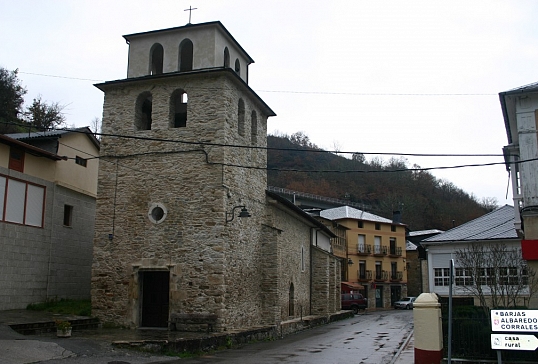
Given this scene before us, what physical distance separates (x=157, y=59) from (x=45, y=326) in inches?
424

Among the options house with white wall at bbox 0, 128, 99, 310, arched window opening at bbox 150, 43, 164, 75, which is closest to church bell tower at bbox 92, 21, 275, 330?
arched window opening at bbox 150, 43, 164, 75

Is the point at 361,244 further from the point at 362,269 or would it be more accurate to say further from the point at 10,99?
the point at 10,99

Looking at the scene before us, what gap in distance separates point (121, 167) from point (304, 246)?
1210 centimetres

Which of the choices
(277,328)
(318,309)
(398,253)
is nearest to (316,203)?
(398,253)

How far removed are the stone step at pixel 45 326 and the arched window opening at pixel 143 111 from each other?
6878mm

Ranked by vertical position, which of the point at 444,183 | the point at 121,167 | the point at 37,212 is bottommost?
the point at 37,212

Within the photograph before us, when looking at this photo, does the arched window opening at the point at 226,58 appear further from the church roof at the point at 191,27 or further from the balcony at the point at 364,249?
the balcony at the point at 364,249

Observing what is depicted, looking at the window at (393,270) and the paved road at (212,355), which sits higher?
the window at (393,270)

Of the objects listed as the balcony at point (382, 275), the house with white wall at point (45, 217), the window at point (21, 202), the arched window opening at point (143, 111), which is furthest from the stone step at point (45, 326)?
the balcony at point (382, 275)

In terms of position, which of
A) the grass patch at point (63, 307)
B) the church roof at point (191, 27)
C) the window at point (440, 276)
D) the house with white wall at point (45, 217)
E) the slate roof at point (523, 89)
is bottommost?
the grass patch at point (63, 307)

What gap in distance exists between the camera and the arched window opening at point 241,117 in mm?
19688

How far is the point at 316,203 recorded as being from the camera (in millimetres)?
70562

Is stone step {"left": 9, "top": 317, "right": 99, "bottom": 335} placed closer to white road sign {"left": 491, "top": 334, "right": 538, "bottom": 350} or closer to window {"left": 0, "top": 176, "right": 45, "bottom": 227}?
window {"left": 0, "top": 176, "right": 45, "bottom": 227}

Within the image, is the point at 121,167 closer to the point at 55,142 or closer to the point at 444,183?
the point at 55,142
